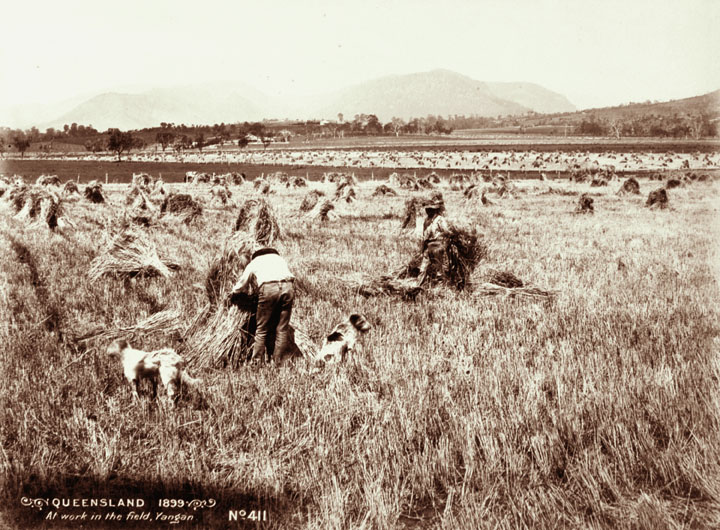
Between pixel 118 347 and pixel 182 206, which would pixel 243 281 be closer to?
pixel 118 347

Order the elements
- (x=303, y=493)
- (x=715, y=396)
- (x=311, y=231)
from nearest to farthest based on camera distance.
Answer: (x=303, y=493), (x=715, y=396), (x=311, y=231)

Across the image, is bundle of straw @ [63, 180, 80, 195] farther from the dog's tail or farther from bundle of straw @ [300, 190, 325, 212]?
the dog's tail

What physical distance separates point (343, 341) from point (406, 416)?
1.94 metres

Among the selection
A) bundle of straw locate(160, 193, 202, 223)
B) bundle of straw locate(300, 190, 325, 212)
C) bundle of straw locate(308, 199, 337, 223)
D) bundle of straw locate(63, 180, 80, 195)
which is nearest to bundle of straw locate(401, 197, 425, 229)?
bundle of straw locate(308, 199, 337, 223)

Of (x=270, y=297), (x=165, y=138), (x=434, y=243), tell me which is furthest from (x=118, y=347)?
(x=165, y=138)

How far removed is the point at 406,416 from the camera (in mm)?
4840

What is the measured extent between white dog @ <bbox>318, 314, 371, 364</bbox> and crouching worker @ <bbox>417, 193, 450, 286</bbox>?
3391 mm

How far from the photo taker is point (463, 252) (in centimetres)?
1084

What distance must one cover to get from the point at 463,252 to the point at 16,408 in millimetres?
A: 7940

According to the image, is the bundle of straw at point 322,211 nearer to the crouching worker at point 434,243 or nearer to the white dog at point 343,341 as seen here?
the crouching worker at point 434,243

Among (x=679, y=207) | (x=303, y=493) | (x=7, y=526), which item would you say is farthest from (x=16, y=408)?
(x=679, y=207)

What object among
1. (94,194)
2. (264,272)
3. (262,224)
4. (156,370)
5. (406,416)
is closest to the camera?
(406,416)

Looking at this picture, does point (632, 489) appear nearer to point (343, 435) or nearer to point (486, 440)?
point (486, 440)

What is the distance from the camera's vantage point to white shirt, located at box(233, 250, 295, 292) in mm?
6137
